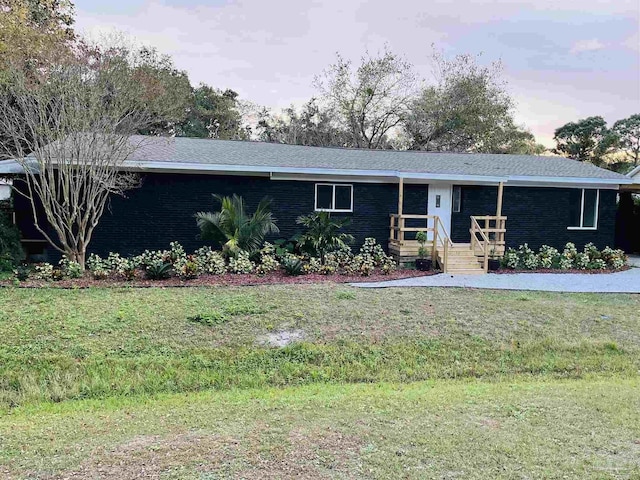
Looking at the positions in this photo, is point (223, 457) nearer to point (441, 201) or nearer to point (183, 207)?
point (183, 207)

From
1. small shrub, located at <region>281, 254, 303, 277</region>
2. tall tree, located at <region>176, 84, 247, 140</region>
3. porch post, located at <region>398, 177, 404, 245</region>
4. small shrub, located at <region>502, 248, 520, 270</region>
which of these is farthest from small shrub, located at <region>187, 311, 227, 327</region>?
tall tree, located at <region>176, 84, 247, 140</region>

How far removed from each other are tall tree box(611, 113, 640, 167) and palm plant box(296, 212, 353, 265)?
100ft

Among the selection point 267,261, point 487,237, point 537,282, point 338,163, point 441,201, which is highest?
point 338,163

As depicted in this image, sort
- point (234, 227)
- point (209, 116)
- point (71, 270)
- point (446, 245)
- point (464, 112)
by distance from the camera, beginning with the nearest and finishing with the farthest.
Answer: point (71, 270), point (234, 227), point (446, 245), point (464, 112), point (209, 116)

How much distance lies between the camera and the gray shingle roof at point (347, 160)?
12625 mm

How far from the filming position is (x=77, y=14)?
19797 millimetres

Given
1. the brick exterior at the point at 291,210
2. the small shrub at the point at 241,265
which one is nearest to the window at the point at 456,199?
the brick exterior at the point at 291,210

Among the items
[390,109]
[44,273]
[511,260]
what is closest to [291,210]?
[44,273]

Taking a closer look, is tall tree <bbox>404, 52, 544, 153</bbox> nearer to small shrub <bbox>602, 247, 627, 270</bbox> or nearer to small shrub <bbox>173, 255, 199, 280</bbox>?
small shrub <bbox>602, 247, 627, 270</bbox>

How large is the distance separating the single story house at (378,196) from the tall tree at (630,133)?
2231 centimetres

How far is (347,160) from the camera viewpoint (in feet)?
46.7

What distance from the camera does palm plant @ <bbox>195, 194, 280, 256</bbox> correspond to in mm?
11481

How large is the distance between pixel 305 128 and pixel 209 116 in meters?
6.21

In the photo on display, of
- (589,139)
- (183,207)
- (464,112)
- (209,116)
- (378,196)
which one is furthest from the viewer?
(589,139)
